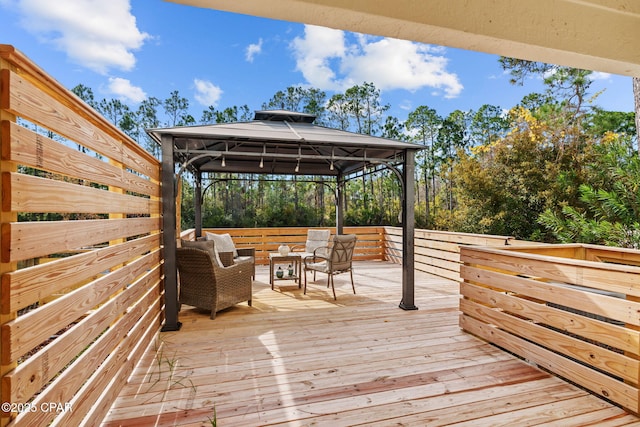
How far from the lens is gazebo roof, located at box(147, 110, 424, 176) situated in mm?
3771

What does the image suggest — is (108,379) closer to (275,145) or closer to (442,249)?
(275,145)

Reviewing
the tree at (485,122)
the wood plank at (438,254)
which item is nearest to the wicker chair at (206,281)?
the wood plank at (438,254)

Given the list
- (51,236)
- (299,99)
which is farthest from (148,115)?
(51,236)

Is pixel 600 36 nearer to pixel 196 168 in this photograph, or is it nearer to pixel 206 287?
pixel 206 287

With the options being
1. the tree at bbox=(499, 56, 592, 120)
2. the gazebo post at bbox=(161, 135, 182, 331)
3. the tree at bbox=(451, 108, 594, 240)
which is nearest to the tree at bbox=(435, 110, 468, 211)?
the tree at bbox=(499, 56, 592, 120)

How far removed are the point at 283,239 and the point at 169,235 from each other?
4571mm

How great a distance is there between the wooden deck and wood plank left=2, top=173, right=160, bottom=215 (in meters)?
1.31

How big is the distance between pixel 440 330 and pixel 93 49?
22385mm

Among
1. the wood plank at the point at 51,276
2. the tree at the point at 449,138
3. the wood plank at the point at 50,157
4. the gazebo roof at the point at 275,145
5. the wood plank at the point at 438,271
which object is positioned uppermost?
the tree at the point at 449,138

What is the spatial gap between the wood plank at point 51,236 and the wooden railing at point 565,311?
3.18m

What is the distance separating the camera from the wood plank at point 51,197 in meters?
1.10

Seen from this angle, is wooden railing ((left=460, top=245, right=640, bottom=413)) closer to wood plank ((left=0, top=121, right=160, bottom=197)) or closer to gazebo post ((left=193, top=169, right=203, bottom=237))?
wood plank ((left=0, top=121, right=160, bottom=197))

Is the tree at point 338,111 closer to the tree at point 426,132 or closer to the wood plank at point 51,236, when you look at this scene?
the tree at point 426,132

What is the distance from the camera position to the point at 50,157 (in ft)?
4.40
